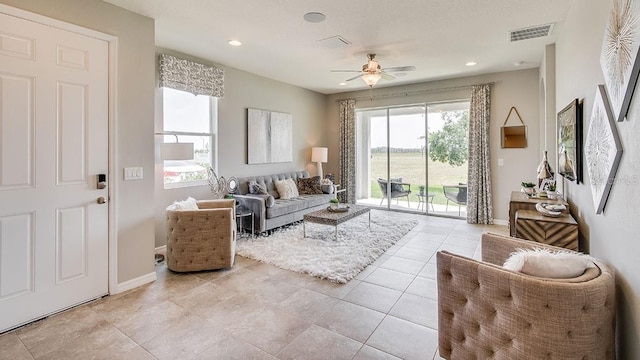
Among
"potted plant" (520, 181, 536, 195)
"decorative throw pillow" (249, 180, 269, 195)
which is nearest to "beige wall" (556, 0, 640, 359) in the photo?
"potted plant" (520, 181, 536, 195)

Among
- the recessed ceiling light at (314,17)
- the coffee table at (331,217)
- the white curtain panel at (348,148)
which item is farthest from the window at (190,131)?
the white curtain panel at (348,148)

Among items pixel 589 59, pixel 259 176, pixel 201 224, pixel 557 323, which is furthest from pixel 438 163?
pixel 557 323

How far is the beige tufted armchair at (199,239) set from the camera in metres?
3.35

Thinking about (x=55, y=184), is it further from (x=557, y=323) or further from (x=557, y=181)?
(x=557, y=181)

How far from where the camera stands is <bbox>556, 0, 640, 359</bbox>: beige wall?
136 centimetres

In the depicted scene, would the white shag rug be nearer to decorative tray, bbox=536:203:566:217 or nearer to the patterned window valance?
decorative tray, bbox=536:203:566:217

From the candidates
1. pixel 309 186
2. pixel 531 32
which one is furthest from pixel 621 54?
pixel 309 186

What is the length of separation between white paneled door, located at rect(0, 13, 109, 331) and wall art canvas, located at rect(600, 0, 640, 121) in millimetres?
3692

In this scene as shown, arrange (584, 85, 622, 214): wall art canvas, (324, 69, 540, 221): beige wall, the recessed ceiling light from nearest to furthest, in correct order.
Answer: (584, 85, 622, 214): wall art canvas < the recessed ceiling light < (324, 69, 540, 221): beige wall

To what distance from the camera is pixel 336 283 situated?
3090 mm

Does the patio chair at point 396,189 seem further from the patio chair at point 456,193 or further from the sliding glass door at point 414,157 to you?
the patio chair at point 456,193

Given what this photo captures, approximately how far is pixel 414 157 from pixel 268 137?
10.4 ft

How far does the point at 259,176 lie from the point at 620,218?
4902 millimetres

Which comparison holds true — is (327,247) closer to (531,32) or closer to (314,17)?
(314,17)
